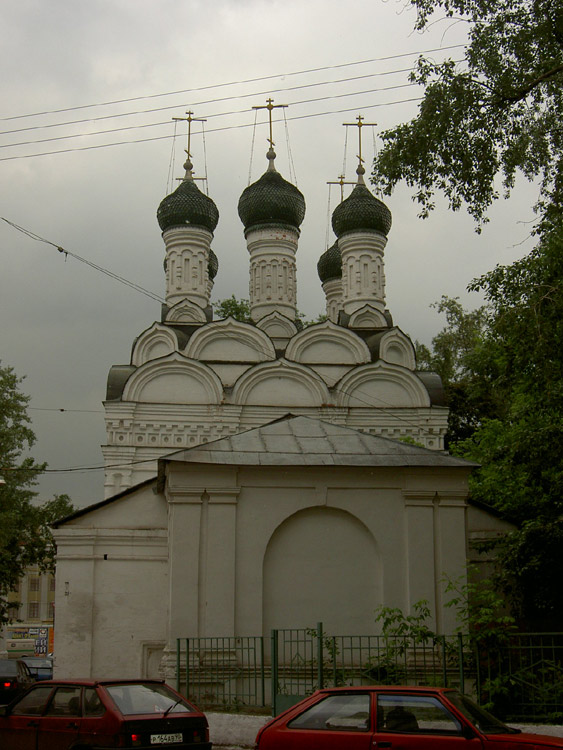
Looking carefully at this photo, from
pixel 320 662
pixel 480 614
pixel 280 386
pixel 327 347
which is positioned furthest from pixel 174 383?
pixel 320 662

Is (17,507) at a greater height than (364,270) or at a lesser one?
lesser

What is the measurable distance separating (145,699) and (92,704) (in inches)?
14.0

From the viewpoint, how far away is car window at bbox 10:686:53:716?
264 inches

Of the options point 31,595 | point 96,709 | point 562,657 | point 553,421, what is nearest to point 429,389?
point 553,421

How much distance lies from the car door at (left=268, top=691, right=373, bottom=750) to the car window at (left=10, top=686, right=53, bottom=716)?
1.77 meters

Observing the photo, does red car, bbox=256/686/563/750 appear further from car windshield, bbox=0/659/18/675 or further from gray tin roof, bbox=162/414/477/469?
car windshield, bbox=0/659/18/675

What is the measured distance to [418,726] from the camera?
5574 mm

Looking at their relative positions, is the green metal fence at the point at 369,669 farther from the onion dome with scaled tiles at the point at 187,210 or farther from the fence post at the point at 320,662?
the onion dome with scaled tiles at the point at 187,210

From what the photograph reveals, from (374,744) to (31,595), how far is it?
4621 cm

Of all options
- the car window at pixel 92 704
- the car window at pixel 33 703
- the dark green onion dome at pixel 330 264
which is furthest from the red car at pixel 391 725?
the dark green onion dome at pixel 330 264

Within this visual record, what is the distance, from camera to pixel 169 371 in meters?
22.1

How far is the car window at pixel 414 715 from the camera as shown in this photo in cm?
552

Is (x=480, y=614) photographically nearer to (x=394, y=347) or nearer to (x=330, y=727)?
(x=330, y=727)

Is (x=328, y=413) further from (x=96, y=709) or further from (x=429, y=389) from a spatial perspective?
(x=96, y=709)
